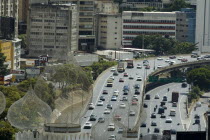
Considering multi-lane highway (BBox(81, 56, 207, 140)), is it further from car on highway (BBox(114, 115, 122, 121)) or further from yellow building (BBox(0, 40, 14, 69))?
yellow building (BBox(0, 40, 14, 69))

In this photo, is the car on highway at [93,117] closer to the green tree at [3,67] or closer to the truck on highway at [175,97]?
the truck on highway at [175,97]

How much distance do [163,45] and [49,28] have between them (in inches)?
549

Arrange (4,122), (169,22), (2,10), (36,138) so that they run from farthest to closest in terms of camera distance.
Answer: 1. (169,22)
2. (2,10)
3. (4,122)
4. (36,138)

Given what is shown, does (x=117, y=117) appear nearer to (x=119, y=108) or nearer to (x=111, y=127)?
(x=111, y=127)

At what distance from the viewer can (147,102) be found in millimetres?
89312

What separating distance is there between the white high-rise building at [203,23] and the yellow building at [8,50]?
3269 cm

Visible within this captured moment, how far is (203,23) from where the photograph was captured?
5059 inches

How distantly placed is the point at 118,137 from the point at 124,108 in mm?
10599

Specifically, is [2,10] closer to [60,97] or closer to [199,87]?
[199,87]

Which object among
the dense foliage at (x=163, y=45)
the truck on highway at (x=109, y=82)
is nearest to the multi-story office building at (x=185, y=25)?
the dense foliage at (x=163, y=45)

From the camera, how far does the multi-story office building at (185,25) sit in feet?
428

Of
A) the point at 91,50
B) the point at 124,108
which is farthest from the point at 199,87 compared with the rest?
the point at 124,108

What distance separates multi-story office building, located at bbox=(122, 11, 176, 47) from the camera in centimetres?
12825

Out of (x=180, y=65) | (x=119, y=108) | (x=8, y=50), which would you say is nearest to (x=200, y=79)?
(x=180, y=65)
